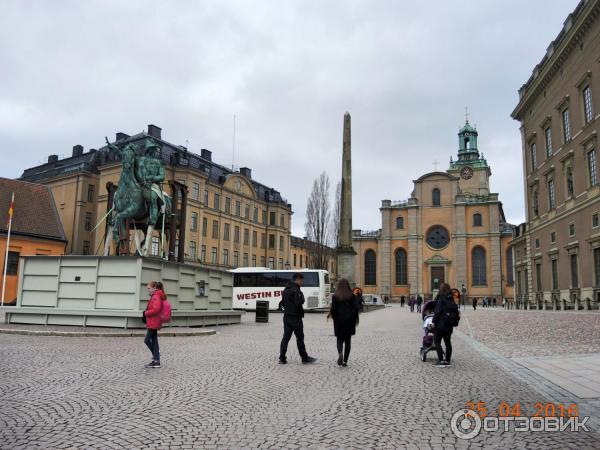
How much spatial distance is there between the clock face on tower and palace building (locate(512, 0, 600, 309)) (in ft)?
121

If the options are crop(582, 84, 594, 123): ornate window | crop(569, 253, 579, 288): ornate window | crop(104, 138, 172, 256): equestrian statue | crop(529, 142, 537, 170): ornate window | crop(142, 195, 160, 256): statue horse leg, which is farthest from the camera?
crop(529, 142, 537, 170): ornate window

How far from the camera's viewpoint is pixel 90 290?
15.8m

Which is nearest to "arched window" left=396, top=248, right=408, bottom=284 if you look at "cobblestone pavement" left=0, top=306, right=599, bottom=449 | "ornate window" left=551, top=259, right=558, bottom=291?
"ornate window" left=551, top=259, right=558, bottom=291

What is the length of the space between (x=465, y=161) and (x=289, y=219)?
112 ft

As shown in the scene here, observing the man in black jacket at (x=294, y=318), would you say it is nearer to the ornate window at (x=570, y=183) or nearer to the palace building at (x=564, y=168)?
the palace building at (x=564, y=168)

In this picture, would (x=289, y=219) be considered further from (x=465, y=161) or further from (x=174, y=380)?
(x=174, y=380)

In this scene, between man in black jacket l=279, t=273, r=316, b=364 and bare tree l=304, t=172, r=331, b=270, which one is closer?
man in black jacket l=279, t=273, r=316, b=364

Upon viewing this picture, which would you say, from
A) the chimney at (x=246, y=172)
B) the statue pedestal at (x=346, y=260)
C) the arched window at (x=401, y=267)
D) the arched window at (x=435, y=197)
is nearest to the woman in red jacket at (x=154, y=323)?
the statue pedestal at (x=346, y=260)

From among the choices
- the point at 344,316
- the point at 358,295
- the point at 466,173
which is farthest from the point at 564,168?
the point at 466,173

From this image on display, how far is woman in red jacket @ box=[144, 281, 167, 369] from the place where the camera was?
8734 mm

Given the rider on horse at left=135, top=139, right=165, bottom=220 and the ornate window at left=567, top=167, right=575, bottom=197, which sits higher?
the ornate window at left=567, top=167, right=575, bottom=197

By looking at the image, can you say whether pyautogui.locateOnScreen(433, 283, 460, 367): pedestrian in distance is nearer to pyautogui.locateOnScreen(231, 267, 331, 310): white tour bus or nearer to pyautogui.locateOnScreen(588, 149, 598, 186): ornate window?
pyautogui.locateOnScreen(231, 267, 331, 310): white tour bus

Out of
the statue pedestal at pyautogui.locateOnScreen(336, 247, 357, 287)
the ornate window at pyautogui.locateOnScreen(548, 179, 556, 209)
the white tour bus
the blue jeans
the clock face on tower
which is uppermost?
the clock face on tower

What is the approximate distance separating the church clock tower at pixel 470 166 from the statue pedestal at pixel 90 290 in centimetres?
7115
